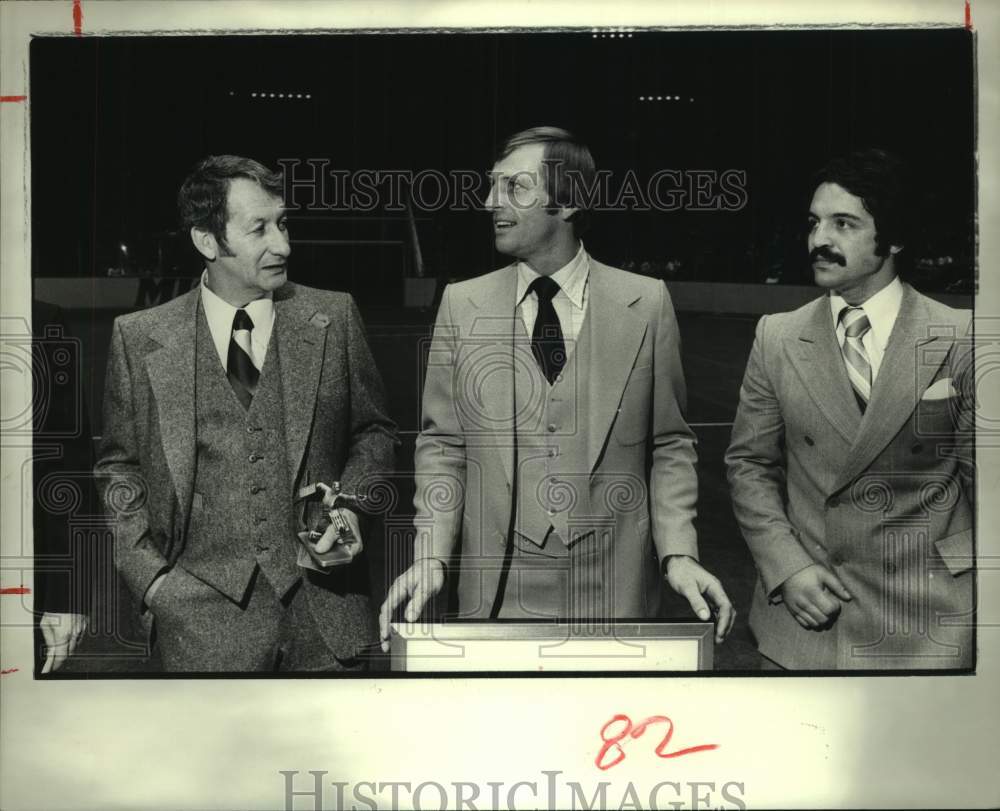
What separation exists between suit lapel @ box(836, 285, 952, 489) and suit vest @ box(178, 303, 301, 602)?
5.94ft

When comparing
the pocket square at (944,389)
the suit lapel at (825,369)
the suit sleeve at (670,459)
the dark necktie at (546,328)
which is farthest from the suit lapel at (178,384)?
the pocket square at (944,389)

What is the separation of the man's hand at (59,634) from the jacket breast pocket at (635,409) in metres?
1.86

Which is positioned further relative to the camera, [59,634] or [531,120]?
[59,634]

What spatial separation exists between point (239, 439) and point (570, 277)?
118cm

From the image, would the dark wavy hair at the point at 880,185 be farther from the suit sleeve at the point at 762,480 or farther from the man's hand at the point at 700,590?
the man's hand at the point at 700,590

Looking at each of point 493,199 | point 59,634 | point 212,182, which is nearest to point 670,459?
point 493,199

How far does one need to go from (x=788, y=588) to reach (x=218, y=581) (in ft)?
6.06

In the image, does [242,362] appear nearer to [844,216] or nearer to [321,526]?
[321,526]

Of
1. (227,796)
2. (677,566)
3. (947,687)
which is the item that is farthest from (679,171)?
(227,796)

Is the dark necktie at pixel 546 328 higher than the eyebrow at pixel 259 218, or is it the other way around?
the eyebrow at pixel 259 218

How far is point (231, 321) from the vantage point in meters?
4.36

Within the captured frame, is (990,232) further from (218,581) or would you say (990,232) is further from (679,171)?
(218,581)

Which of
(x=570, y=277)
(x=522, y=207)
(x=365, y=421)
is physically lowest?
(x=365, y=421)

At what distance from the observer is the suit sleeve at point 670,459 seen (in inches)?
171
